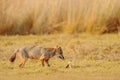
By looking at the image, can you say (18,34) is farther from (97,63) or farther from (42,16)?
(97,63)

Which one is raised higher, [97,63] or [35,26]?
[35,26]

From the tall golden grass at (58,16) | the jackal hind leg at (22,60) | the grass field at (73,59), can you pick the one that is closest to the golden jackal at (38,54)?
the jackal hind leg at (22,60)

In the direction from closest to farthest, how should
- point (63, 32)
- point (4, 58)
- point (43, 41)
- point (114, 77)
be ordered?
point (114, 77)
point (4, 58)
point (43, 41)
point (63, 32)

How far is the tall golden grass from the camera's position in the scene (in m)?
14.7

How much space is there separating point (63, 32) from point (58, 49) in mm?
4110

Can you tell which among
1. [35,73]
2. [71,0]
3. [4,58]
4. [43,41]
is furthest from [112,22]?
[35,73]

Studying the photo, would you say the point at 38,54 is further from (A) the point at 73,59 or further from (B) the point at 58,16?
(B) the point at 58,16

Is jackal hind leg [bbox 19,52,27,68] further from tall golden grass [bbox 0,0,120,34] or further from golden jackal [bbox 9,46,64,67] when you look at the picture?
tall golden grass [bbox 0,0,120,34]

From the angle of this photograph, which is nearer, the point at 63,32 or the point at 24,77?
the point at 24,77

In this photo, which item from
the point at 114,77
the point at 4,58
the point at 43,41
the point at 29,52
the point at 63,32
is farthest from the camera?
the point at 63,32

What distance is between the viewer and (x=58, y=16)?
48.8 ft

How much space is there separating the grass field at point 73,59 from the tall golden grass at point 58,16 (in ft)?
1.36

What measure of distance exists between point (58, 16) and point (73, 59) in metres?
3.37

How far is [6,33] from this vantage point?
48.4 feet
